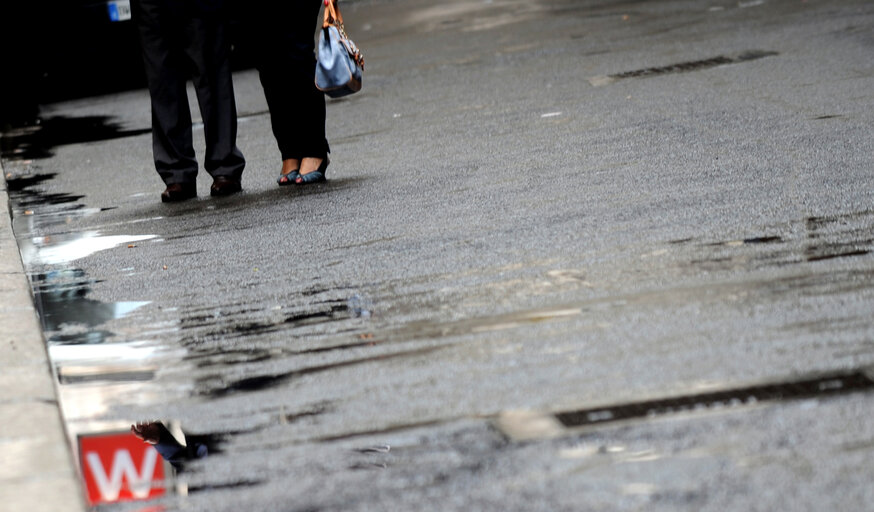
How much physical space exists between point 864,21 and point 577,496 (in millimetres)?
10288

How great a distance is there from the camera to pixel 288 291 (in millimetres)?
4797

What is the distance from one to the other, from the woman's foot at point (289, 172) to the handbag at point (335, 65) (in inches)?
20.1

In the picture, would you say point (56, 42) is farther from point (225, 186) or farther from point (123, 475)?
point (123, 475)

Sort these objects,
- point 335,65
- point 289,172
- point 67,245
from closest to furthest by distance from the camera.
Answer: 1. point 67,245
2. point 335,65
3. point 289,172

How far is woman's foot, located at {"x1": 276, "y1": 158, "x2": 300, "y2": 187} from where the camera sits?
24.3 feet

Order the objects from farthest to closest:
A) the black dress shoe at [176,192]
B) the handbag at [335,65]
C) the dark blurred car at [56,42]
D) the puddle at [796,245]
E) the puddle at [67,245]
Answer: the dark blurred car at [56,42] → the black dress shoe at [176,192] → the handbag at [335,65] → the puddle at [67,245] → the puddle at [796,245]

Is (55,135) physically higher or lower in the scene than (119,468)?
lower

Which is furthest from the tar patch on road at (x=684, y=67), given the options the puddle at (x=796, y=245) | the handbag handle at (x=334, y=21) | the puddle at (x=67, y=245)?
the puddle at (x=796, y=245)

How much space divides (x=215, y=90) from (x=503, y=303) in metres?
3.36

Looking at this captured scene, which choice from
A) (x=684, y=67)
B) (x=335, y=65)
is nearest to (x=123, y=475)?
(x=335, y=65)

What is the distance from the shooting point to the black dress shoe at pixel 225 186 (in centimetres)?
729

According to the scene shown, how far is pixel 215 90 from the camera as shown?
23.7 ft

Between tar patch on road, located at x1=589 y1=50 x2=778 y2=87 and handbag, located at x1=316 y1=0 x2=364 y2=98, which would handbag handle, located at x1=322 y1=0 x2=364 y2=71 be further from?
tar patch on road, located at x1=589 y1=50 x2=778 y2=87

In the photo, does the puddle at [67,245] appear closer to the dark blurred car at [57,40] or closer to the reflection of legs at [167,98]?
the reflection of legs at [167,98]
